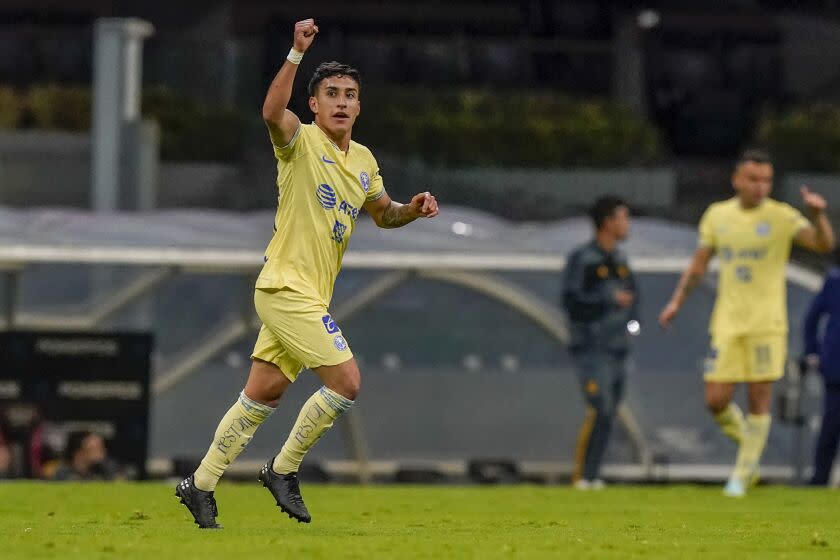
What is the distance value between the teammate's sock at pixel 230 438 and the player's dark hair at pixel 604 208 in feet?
24.3

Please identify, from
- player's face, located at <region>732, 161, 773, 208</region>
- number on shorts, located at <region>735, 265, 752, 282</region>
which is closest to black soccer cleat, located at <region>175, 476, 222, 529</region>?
number on shorts, located at <region>735, 265, 752, 282</region>

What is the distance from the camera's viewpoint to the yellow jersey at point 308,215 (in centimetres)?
977

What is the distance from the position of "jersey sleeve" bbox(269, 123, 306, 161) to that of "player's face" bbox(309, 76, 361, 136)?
17 cm

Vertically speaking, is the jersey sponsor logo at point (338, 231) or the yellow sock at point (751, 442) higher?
the jersey sponsor logo at point (338, 231)

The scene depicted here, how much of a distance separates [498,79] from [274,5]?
3.57 m

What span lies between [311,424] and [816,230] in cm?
561

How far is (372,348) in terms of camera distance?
66.4 feet

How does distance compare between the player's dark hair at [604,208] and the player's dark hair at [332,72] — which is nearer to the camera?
the player's dark hair at [332,72]

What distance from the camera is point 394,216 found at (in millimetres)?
10320

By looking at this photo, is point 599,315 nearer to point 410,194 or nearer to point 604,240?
point 604,240

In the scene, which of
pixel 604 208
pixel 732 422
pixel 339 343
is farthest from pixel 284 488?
pixel 604 208

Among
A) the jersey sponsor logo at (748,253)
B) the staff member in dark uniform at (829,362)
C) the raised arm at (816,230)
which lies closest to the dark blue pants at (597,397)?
the staff member in dark uniform at (829,362)

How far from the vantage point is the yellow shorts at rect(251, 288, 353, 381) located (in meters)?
9.63

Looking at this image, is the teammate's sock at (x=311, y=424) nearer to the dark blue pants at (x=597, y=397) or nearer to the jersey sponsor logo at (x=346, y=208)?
the jersey sponsor logo at (x=346, y=208)
